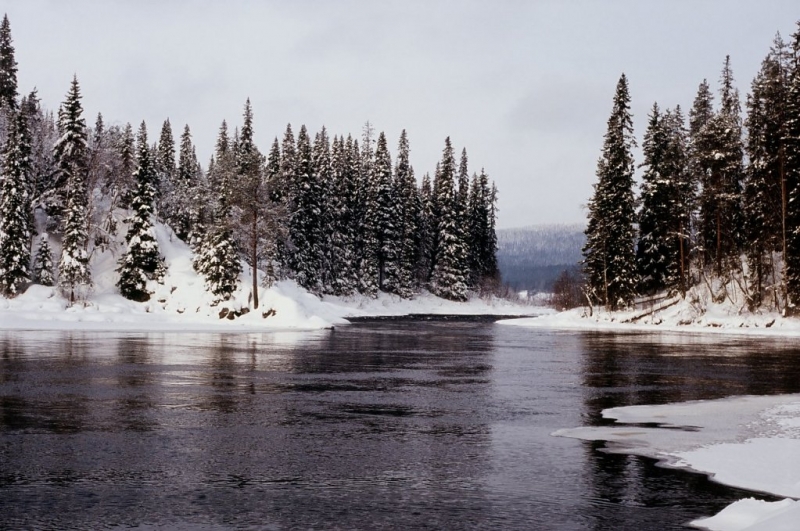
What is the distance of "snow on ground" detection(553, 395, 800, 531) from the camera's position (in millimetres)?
9039

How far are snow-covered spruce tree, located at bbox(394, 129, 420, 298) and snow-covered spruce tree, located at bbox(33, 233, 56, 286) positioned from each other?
5262 centimetres

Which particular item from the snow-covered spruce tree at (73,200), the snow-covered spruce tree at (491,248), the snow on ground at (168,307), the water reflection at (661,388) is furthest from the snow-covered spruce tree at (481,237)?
the water reflection at (661,388)

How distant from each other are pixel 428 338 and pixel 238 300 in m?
21.7

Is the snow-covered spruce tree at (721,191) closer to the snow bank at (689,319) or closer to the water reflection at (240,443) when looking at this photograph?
the snow bank at (689,319)

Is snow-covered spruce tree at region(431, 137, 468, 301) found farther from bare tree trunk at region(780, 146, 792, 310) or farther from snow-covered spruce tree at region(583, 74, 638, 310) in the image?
bare tree trunk at region(780, 146, 792, 310)

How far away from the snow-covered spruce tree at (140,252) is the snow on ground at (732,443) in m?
56.3

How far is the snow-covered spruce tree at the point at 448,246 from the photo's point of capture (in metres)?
112

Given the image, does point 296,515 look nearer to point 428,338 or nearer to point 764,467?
point 764,467

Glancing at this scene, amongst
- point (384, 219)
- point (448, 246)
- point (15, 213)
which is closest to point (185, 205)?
point (15, 213)

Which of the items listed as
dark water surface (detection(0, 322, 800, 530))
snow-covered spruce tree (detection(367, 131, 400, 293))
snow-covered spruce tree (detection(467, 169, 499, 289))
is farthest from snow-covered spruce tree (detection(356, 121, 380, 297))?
dark water surface (detection(0, 322, 800, 530))

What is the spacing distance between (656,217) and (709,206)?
6.49 meters

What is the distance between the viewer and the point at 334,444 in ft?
44.8

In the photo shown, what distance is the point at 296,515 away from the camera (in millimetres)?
9039

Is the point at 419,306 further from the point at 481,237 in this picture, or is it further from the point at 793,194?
the point at 793,194
